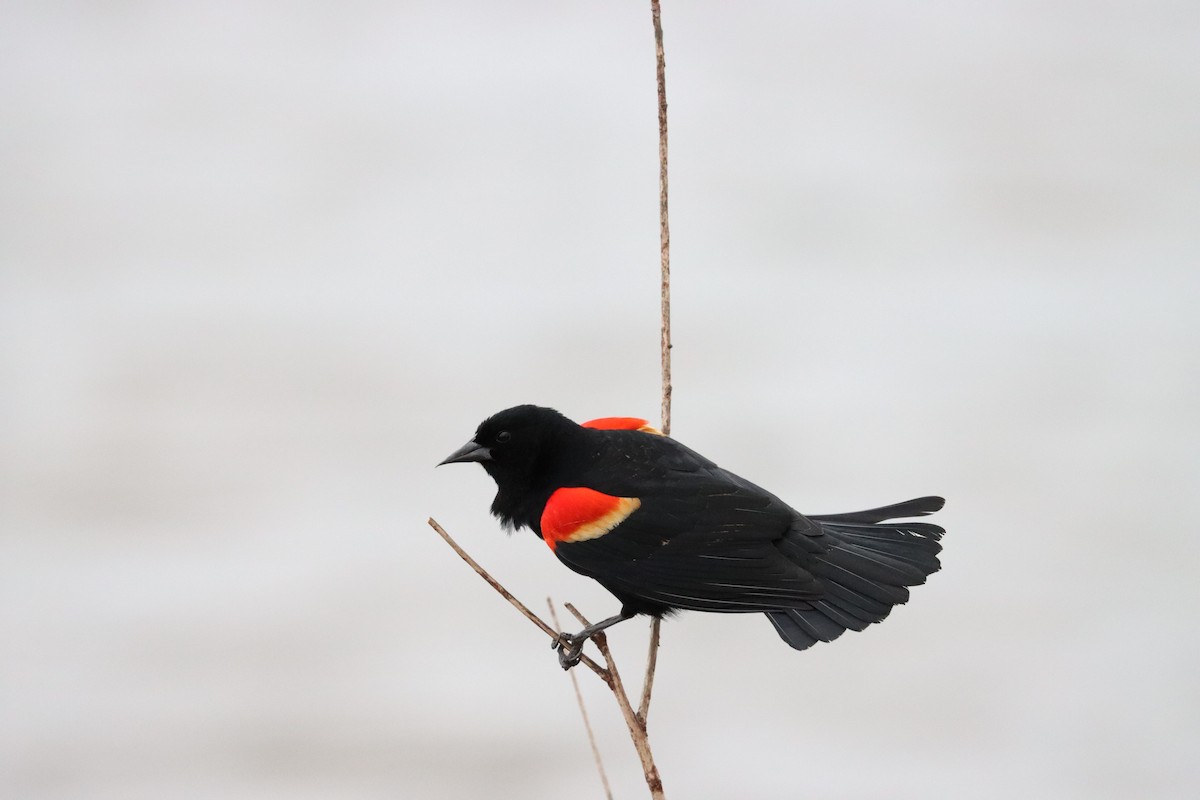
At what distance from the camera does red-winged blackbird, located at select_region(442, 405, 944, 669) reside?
260cm

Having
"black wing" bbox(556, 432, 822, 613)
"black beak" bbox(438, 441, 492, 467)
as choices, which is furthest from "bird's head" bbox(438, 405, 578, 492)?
"black wing" bbox(556, 432, 822, 613)

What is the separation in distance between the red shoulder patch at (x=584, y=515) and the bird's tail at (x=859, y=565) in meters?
0.43

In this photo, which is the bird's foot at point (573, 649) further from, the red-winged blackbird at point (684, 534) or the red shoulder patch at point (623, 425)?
the red shoulder patch at point (623, 425)

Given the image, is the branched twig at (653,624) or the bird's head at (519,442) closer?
the branched twig at (653,624)

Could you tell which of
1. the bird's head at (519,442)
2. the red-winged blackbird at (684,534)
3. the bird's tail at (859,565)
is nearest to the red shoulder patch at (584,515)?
the red-winged blackbird at (684,534)

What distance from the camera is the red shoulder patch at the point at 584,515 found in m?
2.75

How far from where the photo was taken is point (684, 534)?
271cm

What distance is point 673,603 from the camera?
8.28 ft


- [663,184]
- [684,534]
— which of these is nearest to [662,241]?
[663,184]

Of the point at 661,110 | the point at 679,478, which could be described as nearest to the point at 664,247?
the point at 661,110

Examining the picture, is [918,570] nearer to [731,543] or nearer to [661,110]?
[731,543]

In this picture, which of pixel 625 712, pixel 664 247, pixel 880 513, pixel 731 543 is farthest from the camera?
pixel 880 513

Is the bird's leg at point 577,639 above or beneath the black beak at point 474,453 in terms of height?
beneath

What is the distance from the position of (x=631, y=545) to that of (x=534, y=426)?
47 centimetres
